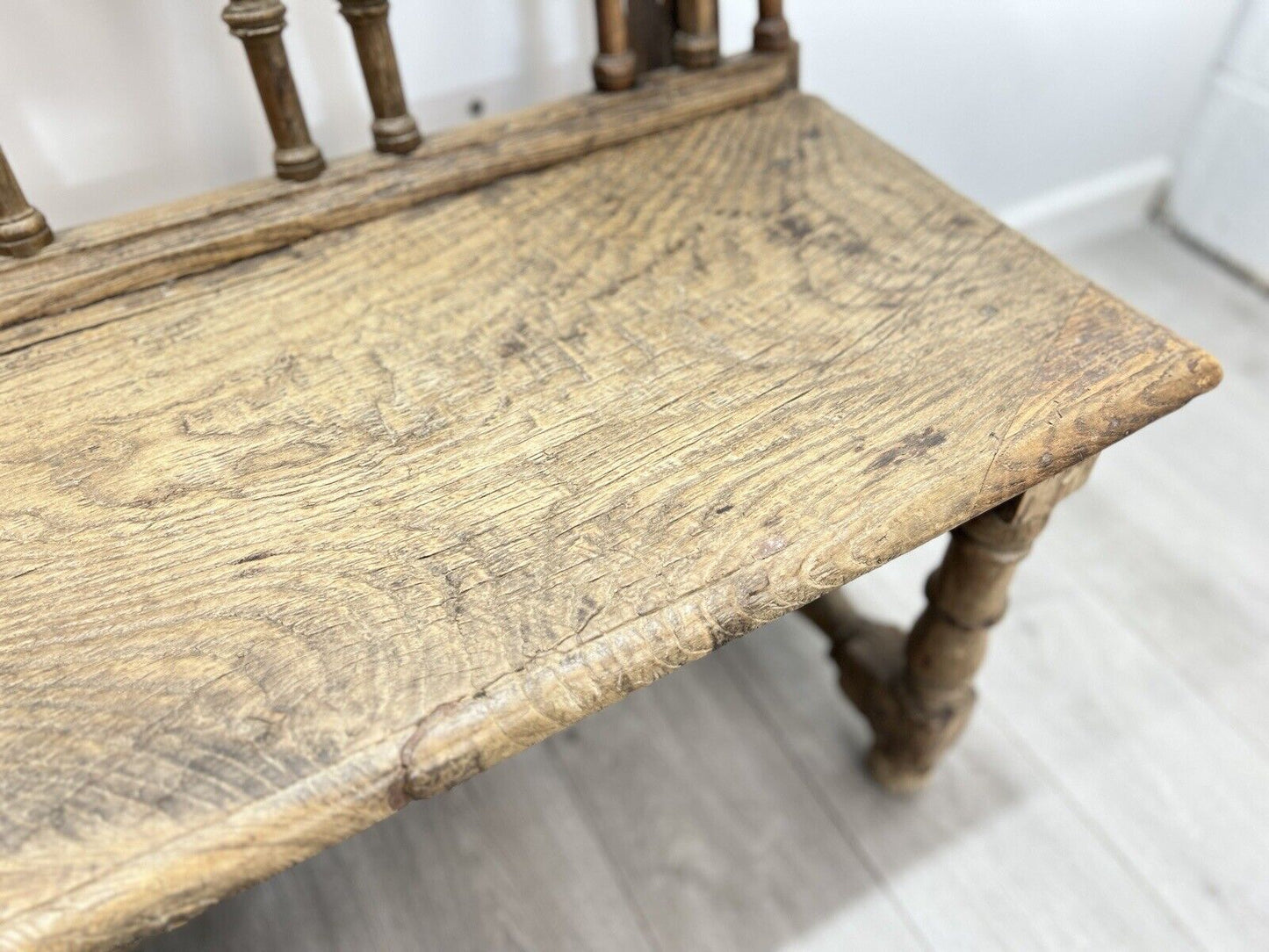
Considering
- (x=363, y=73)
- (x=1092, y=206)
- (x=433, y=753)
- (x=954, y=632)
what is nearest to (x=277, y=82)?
(x=363, y=73)

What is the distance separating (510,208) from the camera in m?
0.62

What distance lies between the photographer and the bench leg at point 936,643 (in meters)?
0.57

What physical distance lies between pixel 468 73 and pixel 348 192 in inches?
7.2

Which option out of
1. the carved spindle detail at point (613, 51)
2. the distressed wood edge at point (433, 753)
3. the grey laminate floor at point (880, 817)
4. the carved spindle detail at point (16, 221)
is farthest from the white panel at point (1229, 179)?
the carved spindle detail at point (16, 221)

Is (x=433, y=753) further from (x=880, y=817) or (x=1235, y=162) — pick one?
(x=1235, y=162)

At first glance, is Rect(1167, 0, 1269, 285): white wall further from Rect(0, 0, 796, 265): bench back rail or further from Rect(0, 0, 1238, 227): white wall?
Rect(0, 0, 796, 265): bench back rail

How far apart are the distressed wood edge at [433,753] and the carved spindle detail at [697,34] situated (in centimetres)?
40

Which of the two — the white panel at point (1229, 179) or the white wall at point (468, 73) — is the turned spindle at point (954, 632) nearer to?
the white wall at point (468, 73)

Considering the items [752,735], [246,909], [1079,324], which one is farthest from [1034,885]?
[246,909]

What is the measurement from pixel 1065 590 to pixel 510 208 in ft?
2.35

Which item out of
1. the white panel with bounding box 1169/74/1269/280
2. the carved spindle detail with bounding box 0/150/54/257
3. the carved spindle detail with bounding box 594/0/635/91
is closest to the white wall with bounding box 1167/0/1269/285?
the white panel with bounding box 1169/74/1269/280

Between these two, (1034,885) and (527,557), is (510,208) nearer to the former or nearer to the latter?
(527,557)

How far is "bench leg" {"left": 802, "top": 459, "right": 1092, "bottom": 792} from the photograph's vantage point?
0.57 meters

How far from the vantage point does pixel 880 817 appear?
0.85m
